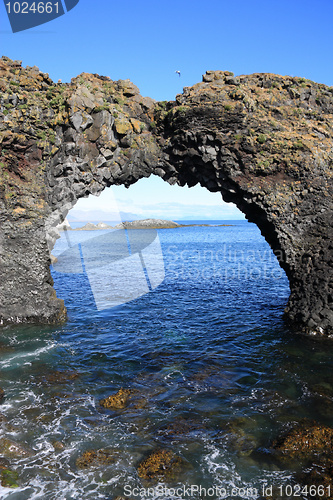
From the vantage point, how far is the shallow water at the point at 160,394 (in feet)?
37.7

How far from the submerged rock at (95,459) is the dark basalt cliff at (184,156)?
14.3 meters

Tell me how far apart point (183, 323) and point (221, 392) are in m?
10.3

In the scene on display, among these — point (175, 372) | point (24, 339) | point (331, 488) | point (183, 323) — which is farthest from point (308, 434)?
point (24, 339)

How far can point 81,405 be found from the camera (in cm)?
1547

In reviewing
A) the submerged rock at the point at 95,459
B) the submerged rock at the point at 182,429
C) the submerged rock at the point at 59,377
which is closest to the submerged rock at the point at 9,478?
the submerged rock at the point at 95,459

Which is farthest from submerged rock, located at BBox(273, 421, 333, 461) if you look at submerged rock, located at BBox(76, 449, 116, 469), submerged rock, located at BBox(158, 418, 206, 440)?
submerged rock, located at BBox(76, 449, 116, 469)

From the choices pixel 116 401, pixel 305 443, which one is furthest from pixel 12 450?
pixel 305 443

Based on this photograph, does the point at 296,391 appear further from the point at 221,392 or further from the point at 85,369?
the point at 85,369

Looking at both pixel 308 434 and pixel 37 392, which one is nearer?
pixel 308 434

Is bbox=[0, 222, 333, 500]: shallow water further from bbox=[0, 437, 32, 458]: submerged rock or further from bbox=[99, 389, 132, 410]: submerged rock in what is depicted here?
bbox=[99, 389, 132, 410]: submerged rock

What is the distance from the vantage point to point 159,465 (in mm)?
11734

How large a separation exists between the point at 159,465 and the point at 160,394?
4.73 m

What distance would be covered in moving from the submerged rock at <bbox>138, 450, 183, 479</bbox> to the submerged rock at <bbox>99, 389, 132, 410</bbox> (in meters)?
3.58

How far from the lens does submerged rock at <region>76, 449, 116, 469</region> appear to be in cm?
1189
